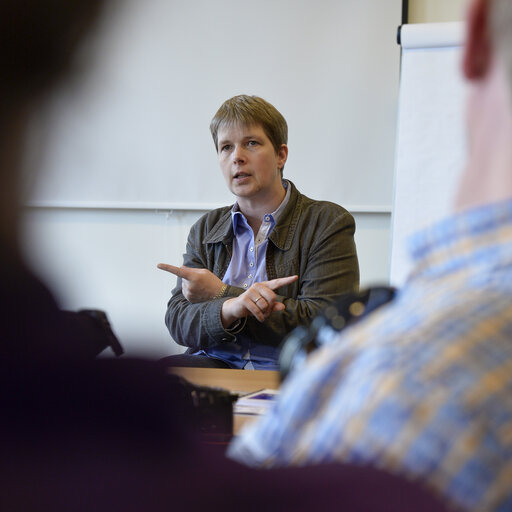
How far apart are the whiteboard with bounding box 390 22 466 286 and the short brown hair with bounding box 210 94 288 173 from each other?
48 cm

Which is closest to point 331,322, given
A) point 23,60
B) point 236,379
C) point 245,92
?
point 23,60

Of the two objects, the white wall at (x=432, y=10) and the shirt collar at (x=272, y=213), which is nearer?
the shirt collar at (x=272, y=213)

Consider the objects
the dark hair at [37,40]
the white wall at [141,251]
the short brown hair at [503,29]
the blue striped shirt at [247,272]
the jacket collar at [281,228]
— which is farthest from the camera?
the white wall at [141,251]

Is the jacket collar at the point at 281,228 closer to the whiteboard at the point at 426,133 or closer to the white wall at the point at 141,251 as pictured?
the whiteboard at the point at 426,133

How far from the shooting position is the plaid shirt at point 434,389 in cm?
34

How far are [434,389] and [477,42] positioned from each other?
24 centimetres

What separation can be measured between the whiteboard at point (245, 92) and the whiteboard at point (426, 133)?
25.1 inches

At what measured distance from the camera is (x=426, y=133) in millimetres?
2354

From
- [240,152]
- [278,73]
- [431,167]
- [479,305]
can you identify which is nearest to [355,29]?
[278,73]

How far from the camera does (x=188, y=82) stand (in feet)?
10.7

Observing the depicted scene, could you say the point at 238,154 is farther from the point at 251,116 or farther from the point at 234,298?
the point at 234,298

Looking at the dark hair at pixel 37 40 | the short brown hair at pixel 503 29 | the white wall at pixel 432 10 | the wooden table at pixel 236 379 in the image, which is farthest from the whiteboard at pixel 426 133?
the dark hair at pixel 37 40

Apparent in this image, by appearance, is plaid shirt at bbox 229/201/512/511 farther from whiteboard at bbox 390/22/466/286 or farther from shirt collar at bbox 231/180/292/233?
whiteboard at bbox 390/22/466/286

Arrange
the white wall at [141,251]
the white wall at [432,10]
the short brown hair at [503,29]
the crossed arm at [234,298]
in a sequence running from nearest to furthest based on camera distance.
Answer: the short brown hair at [503,29], the crossed arm at [234,298], the white wall at [432,10], the white wall at [141,251]
